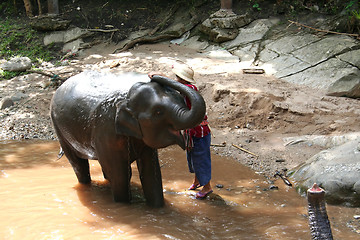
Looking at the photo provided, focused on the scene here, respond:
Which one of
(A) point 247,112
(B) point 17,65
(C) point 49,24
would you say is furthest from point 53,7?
(A) point 247,112

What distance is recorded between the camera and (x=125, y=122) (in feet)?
14.1

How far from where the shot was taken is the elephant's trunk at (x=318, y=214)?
2918mm

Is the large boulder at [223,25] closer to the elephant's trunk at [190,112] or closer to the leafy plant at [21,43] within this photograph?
the leafy plant at [21,43]

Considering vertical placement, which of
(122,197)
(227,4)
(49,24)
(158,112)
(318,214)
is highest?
(158,112)

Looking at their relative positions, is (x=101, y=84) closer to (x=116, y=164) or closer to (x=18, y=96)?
(x=116, y=164)

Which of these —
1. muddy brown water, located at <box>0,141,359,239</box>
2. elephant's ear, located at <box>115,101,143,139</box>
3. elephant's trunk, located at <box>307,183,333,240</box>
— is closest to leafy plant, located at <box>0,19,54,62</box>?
muddy brown water, located at <box>0,141,359,239</box>

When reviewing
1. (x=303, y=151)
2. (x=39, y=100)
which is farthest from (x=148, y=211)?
(x=39, y=100)

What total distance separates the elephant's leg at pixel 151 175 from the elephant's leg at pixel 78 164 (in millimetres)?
1207

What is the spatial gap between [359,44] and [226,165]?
5.66 metres

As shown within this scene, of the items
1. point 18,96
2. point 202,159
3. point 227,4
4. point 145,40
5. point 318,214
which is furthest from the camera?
point 145,40

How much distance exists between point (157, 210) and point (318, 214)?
2.27m

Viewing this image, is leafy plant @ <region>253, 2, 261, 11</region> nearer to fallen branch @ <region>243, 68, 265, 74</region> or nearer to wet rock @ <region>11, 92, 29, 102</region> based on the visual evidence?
fallen branch @ <region>243, 68, 265, 74</region>

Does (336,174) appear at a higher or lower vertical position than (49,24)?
lower

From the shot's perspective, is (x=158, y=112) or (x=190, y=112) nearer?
(x=190, y=112)
